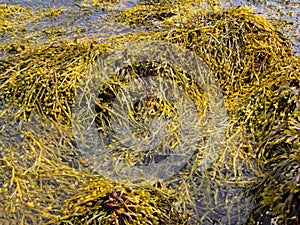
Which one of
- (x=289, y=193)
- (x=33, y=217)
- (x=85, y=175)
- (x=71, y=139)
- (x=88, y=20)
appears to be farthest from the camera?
(x=88, y=20)

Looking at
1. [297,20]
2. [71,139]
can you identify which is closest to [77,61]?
[71,139]

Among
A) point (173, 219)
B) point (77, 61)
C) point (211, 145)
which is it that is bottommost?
point (173, 219)

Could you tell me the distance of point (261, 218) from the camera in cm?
190

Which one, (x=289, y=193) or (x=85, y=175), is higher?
(x=289, y=193)

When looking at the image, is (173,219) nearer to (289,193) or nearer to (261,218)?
(261,218)

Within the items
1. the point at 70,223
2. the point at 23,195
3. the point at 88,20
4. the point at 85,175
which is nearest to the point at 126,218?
the point at 70,223

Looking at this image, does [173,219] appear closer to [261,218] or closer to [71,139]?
[261,218]

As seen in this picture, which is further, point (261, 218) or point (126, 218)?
point (261, 218)

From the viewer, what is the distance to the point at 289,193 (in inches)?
68.8

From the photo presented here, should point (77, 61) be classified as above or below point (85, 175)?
above

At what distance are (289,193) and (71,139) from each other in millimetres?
1108

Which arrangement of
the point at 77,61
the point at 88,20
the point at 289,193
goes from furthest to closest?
1. the point at 88,20
2. the point at 77,61
3. the point at 289,193

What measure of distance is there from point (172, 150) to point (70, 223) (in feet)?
2.36

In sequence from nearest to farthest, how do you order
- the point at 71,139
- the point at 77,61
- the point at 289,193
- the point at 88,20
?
the point at 289,193 → the point at 71,139 → the point at 77,61 → the point at 88,20
